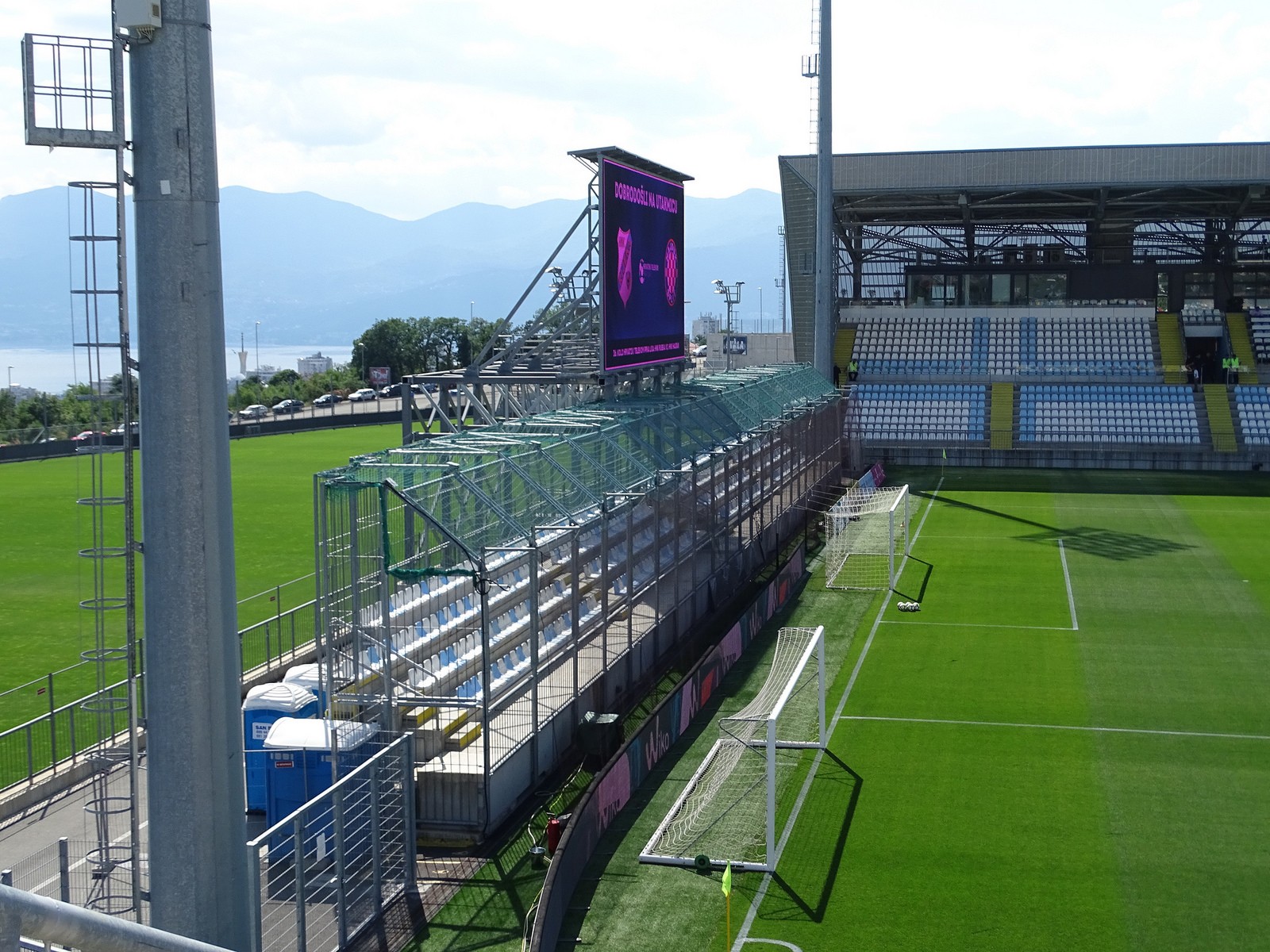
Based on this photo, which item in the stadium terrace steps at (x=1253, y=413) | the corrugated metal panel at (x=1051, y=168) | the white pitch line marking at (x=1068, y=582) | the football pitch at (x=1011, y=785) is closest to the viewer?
the football pitch at (x=1011, y=785)

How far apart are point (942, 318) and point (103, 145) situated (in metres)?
61.8

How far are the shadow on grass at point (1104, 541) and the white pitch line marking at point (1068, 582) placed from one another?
1.42 ft

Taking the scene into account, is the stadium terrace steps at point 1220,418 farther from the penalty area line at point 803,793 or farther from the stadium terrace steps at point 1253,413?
A: the penalty area line at point 803,793

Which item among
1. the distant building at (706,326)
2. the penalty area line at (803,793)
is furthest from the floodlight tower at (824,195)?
the distant building at (706,326)

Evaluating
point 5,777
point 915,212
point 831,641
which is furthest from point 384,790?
point 915,212

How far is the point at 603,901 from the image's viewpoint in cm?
1406

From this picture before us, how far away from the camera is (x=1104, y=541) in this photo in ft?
119

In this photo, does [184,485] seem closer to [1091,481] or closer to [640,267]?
[640,267]

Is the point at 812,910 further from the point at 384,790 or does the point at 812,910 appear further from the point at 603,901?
the point at 384,790

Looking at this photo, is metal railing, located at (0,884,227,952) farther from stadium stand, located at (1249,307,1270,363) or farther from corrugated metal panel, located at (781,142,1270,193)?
stadium stand, located at (1249,307,1270,363)

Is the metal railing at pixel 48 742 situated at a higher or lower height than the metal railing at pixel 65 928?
lower

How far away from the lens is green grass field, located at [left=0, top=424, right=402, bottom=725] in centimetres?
2472

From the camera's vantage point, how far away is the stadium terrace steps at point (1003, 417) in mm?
55781

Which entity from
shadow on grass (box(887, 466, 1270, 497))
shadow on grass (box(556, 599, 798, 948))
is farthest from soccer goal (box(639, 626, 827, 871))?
shadow on grass (box(887, 466, 1270, 497))
